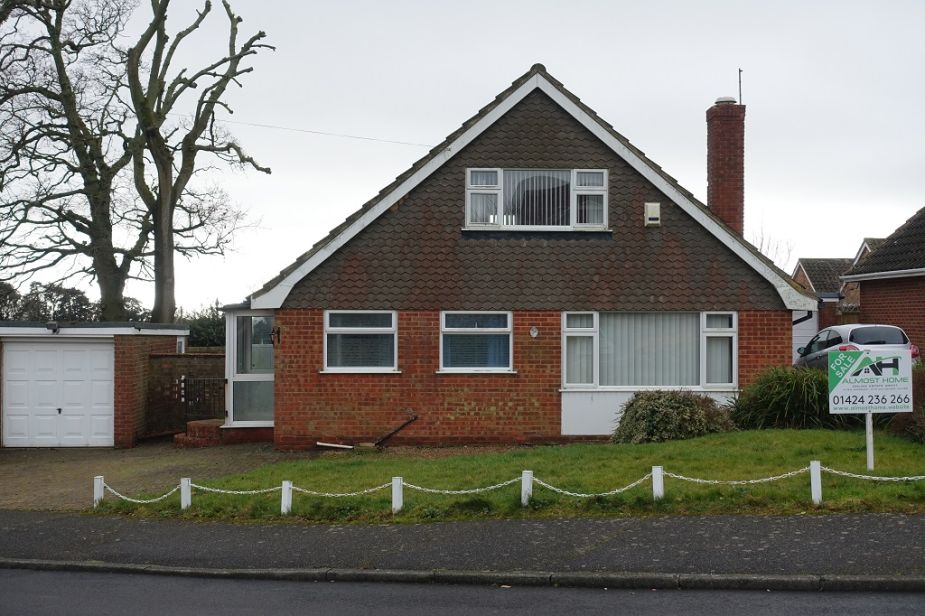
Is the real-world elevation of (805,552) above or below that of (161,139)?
below

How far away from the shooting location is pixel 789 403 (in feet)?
52.3

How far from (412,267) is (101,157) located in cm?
1626

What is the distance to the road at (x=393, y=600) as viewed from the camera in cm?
811

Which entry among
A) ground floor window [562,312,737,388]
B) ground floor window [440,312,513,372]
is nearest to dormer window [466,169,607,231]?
ground floor window [440,312,513,372]

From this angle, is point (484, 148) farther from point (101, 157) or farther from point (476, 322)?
point (101, 157)

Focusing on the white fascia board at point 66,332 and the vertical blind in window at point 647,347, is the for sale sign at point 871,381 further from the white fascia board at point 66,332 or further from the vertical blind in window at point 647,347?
the white fascia board at point 66,332

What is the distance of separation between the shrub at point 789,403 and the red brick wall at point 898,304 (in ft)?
33.3

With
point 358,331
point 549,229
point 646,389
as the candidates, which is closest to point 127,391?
point 358,331

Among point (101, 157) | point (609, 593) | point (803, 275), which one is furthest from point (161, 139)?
point (803, 275)

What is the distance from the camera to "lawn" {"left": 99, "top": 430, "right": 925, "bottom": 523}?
11.1 m

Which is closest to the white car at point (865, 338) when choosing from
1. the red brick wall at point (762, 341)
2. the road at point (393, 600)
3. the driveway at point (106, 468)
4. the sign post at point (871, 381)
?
the red brick wall at point (762, 341)

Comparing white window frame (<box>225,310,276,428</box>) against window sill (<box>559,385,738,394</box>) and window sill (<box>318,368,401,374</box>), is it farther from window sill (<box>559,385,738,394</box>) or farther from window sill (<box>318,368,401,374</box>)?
window sill (<box>559,385,738,394</box>)

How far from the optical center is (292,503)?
12055mm

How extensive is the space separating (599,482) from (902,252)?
58.9ft
